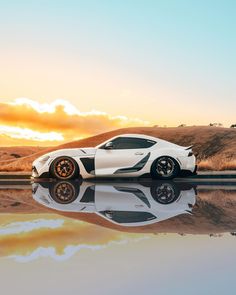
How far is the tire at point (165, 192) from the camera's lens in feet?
36.5

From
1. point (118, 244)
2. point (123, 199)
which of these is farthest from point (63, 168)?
point (118, 244)

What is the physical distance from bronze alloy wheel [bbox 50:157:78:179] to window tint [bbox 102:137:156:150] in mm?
1477

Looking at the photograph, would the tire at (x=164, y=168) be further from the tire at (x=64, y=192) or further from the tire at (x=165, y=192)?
the tire at (x=64, y=192)

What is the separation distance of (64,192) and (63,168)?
341 cm

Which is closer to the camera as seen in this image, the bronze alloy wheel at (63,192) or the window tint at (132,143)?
the bronze alloy wheel at (63,192)

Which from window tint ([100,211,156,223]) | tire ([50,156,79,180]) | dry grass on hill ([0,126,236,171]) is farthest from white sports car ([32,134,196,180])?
dry grass on hill ([0,126,236,171])

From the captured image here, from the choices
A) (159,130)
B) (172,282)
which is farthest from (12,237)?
(159,130)

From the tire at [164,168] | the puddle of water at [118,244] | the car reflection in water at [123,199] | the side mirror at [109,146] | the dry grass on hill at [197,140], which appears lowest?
the puddle of water at [118,244]

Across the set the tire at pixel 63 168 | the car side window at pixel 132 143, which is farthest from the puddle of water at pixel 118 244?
the car side window at pixel 132 143

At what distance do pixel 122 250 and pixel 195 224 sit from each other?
218 centimetres

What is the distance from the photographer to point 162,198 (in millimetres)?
11547

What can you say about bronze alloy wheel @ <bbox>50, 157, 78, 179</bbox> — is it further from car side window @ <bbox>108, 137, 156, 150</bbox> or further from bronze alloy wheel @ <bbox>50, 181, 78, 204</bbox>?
car side window @ <bbox>108, 137, 156, 150</bbox>

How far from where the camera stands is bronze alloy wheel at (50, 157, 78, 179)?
16.5 m

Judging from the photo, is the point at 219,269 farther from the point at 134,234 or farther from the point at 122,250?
the point at 134,234
